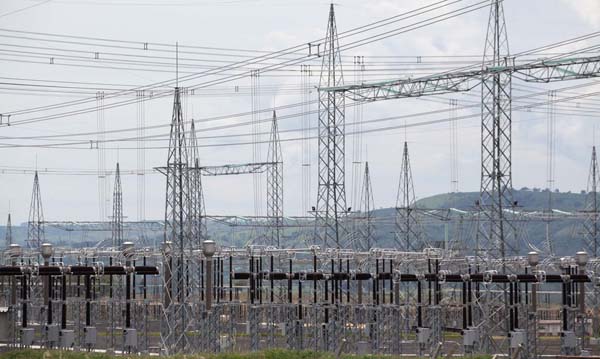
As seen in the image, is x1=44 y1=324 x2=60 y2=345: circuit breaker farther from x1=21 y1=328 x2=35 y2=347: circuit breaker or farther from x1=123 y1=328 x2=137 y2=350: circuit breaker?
x1=123 y1=328 x2=137 y2=350: circuit breaker

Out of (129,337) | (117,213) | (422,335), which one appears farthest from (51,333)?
(117,213)

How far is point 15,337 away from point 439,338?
13155mm

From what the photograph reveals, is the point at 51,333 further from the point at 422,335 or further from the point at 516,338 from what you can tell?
the point at 516,338

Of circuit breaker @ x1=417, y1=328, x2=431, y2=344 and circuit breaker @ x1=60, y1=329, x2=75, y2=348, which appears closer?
circuit breaker @ x1=60, y1=329, x2=75, y2=348

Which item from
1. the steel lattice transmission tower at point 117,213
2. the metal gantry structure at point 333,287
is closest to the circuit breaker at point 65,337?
the metal gantry structure at point 333,287

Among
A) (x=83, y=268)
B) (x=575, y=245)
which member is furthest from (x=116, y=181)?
(x=575, y=245)

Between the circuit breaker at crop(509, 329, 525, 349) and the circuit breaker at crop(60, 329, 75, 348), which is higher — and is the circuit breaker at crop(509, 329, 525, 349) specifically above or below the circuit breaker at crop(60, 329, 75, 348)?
below

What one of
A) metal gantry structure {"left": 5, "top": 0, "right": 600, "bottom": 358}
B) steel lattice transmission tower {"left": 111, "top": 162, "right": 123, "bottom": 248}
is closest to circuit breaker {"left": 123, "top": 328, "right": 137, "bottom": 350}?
metal gantry structure {"left": 5, "top": 0, "right": 600, "bottom": 358}

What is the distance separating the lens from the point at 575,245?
15375 cm

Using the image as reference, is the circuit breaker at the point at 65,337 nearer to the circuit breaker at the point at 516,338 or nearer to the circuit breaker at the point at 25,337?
the circuit breaker at the point at 25,337

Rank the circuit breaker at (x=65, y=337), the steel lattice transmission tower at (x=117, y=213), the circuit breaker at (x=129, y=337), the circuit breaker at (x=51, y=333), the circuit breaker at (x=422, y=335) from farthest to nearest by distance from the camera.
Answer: the steel lattice transmission tower at (x=117, y=213) → the circuit breaker at (x=422, y=335) → the circuit breaker at (x=129, y=337) → the circuit breaker at (x=51, y=333) → the circuit breaker at (x=65, y=337)

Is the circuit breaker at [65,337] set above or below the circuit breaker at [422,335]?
above

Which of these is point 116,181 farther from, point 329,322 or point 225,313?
point 329,322

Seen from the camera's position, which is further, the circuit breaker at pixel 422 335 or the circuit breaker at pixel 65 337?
the circuit breaker at pixel 422 335
